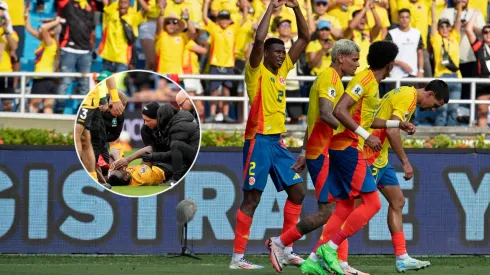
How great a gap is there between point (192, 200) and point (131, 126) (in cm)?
153

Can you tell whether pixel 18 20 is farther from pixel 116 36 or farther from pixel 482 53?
pixel 482 53

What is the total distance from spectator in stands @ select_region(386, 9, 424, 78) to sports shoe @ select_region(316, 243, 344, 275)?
8.14 metres

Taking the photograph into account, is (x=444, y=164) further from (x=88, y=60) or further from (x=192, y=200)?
(x=88, y=60)

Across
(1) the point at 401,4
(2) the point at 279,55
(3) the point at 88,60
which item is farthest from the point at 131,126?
(1) the point at 401,4

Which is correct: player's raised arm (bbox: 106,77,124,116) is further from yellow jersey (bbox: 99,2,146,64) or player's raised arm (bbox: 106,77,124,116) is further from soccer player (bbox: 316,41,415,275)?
yellow jersey (bbox: 99,2,146,64)

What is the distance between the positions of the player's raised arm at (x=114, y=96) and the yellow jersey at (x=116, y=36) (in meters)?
5.86

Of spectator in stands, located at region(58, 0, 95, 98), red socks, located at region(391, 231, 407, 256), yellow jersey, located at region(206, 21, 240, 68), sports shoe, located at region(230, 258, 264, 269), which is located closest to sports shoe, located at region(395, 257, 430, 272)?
red socks, located at region(391, 231, 407, 256)

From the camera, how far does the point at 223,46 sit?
18.9 metres

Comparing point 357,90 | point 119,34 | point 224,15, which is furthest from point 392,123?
point 119,34

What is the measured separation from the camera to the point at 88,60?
19016 millimetres

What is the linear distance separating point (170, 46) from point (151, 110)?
5609 millimetres

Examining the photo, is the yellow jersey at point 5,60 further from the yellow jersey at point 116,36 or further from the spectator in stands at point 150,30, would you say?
the spectator in stands at point 150,30

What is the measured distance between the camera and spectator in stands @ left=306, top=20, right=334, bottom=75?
1864 cm

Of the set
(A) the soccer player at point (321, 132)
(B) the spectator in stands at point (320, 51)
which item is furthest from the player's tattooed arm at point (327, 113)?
(B) the spectator in stands at point (320, 51)
